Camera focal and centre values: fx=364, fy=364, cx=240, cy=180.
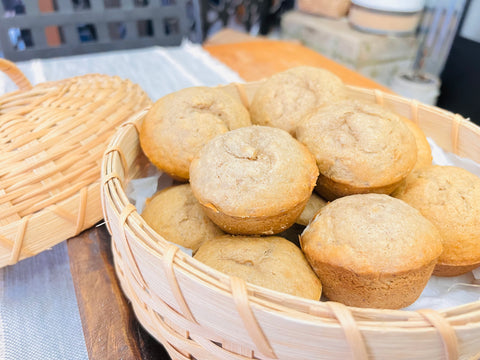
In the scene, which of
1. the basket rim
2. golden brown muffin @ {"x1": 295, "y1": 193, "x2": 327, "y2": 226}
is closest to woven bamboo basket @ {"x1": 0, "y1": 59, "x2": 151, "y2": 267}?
the basket rim

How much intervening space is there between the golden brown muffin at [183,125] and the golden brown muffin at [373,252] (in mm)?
391

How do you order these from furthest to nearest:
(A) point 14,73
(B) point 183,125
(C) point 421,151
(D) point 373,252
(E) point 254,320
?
1. (A) point 14,73
2. (C) point 421,151
3. (B) point 183,125
4. (D) point 373,252
5. (E) point 254,320

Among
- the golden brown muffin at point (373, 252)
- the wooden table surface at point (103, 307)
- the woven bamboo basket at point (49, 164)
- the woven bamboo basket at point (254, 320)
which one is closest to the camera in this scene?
the woven bamboo basket at point (254, 320)

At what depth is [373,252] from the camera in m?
0.74

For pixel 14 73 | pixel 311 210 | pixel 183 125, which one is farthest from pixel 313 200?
pixel 14 73

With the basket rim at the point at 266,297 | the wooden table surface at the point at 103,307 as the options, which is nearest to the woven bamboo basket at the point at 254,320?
the basket rim at the point at 266,297

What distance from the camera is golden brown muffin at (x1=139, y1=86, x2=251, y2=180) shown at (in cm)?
100

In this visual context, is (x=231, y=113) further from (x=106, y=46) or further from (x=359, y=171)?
(x=106, y=46)

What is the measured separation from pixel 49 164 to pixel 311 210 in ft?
2.42

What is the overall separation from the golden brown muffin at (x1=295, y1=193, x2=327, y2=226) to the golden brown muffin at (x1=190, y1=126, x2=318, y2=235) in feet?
0.36

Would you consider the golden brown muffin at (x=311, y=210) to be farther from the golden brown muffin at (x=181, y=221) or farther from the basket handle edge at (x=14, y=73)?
the basket handle edge at (x=14, y=73)

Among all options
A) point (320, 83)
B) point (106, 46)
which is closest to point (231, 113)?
point (320, 83)

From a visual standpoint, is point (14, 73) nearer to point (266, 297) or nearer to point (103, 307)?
point (103, 307)

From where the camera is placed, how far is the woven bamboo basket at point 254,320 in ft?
1.81
